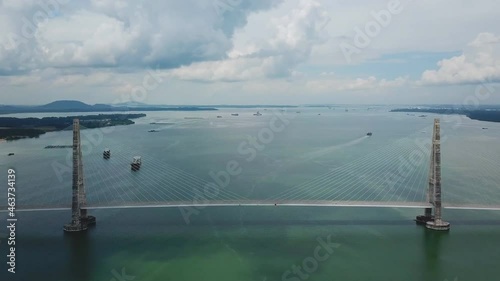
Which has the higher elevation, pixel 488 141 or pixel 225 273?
pixel 488 141

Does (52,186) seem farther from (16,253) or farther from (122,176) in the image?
(16,253)

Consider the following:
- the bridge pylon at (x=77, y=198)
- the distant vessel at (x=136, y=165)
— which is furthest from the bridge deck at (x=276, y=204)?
the distant vessel at (x=136, y=165)

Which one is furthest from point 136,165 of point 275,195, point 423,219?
point 423,219

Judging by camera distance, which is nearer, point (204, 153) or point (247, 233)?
point (247, 233)

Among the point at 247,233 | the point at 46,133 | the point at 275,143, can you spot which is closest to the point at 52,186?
the point at 247,233

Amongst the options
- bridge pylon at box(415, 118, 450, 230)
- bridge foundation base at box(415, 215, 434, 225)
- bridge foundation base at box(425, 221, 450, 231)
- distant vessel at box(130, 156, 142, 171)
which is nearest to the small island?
distant vessel at box(130, 156, 142, 171)

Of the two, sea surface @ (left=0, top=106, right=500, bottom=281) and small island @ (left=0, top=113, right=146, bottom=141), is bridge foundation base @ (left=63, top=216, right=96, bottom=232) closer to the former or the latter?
sea surface @ (left=0, top=106, right=500, bottom=281)

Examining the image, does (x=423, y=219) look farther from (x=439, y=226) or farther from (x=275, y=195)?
(x=275, y=195)

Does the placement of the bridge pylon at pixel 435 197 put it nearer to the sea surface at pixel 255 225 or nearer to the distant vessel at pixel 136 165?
the sea surface at pixel 255 225
